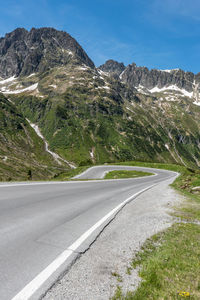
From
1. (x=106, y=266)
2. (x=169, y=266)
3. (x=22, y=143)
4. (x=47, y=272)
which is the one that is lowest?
(x=169, y=266)

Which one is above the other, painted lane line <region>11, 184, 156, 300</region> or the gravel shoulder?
painted lane line <region>11, 184, 156, 300</region>

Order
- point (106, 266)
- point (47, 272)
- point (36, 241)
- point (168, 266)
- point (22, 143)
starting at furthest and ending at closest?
point (22, 143), point (36, 241), point (168, 266), point (106, 266), point (47, 272)

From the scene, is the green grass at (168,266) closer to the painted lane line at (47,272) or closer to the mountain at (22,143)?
the painted lane line at (47,272)

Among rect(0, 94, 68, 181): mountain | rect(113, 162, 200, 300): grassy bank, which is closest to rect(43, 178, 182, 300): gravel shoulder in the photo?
rect(113, 162, 200, 300): grassy bank

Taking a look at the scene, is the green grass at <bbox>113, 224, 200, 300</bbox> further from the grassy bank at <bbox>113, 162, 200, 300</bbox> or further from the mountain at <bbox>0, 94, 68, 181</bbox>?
the mountain at <bbox>0, 94, 68, 181</bbox>

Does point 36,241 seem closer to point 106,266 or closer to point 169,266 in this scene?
point 106,266

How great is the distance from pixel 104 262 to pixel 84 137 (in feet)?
614

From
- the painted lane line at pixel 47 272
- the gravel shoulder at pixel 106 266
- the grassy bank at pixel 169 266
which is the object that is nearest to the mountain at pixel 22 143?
the gravel shoulder at pixel 106 266

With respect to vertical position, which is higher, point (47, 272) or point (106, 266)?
point (47, 272)

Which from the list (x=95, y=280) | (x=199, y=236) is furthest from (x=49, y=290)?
(x=199, y=236)

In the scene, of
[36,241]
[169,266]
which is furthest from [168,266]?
[36,241]

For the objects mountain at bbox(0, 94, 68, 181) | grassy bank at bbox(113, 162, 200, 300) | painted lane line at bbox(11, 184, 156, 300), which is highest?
mountain at bbox(0, 94, 68, 181)

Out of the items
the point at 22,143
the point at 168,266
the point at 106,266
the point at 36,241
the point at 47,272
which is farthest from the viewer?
the point at 22,143

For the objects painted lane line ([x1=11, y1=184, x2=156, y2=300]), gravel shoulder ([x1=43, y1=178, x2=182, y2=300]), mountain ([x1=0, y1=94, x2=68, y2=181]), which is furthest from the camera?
mountain ([x1=0, y1=94, x2=68, y2=181])
